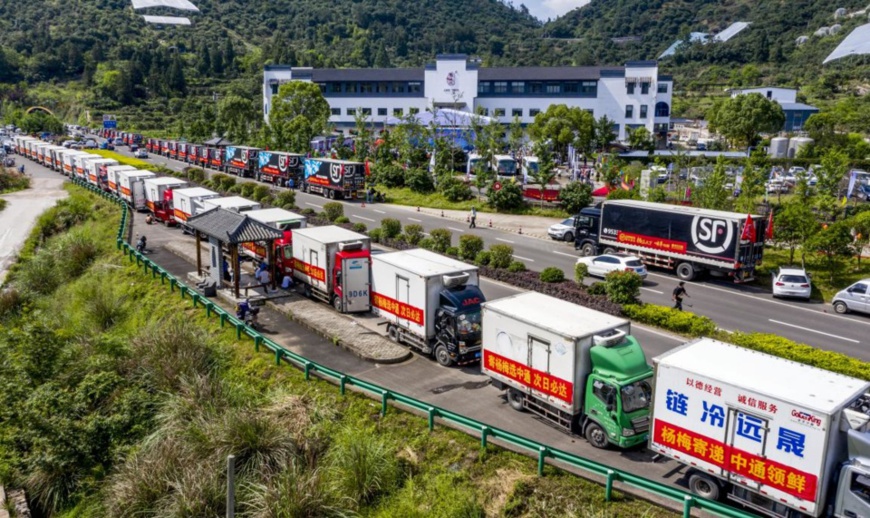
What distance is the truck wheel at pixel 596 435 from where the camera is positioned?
15005 mm

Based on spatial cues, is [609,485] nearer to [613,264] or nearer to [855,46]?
[613,264]

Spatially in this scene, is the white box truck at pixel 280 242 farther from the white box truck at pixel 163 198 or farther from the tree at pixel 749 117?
the tree at pixel 749 117

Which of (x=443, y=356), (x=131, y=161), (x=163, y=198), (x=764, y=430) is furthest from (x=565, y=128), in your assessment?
(x=764, y=430)

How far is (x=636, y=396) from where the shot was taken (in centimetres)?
1462

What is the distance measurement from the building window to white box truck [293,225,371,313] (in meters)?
77.8

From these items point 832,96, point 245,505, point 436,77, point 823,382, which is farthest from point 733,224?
point 832,96

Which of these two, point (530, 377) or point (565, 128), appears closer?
point (530, 377)

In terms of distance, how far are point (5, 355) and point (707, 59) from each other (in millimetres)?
184477

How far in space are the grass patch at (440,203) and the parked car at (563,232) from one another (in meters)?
7.36

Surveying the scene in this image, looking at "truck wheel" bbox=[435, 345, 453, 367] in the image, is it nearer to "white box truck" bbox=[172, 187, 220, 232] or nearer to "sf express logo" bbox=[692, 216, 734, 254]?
"sf express logo" bbox=[692, 216, 734, 254]

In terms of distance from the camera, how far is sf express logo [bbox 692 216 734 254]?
30.7 metres

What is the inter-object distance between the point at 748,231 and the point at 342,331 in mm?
19645

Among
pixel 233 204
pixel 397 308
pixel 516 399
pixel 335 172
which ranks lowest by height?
pixel 516 399

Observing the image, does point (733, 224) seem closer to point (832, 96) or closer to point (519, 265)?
point (519, 265)
